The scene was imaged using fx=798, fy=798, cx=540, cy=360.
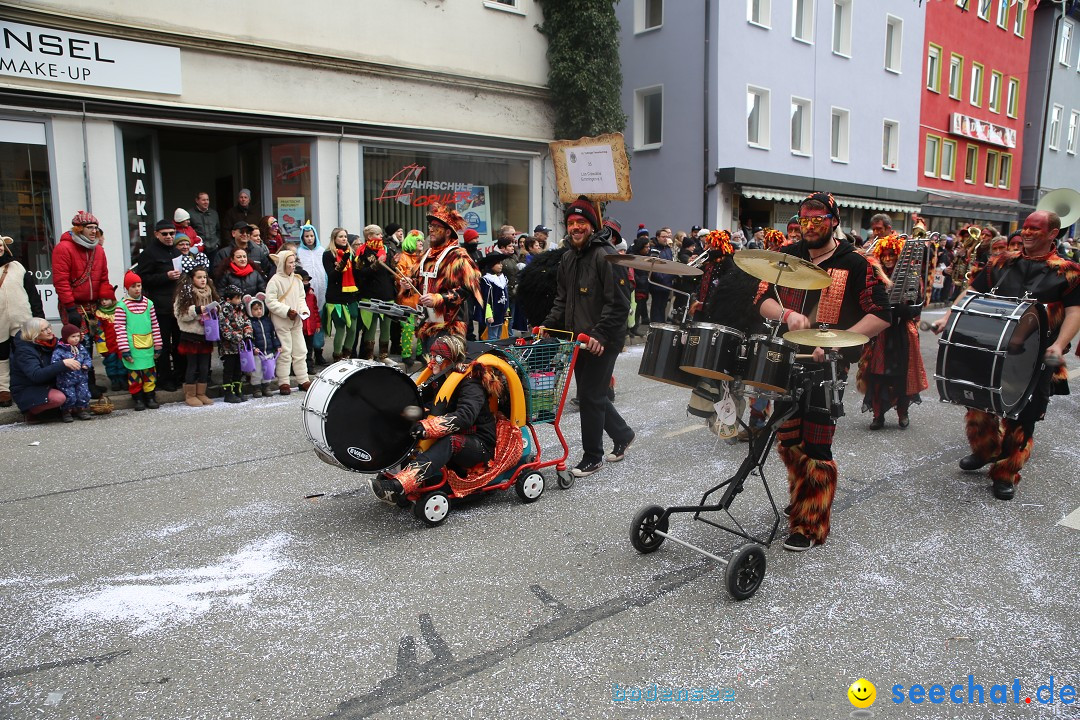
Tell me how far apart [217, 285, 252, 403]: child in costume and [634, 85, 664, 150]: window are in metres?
14.9

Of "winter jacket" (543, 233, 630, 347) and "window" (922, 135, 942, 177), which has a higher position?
"window" (922, 135, 942, 177)

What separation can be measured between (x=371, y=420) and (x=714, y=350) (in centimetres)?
198

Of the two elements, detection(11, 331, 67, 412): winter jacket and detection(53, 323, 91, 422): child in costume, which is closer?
detection(11, 331, 67, 412): winter jacket

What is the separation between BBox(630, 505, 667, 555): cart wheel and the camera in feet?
14.0

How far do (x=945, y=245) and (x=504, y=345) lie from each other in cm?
1865

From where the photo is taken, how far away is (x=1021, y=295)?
215 inches

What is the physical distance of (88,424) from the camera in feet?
24.0

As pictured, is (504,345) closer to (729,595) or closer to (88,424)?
(729,595)

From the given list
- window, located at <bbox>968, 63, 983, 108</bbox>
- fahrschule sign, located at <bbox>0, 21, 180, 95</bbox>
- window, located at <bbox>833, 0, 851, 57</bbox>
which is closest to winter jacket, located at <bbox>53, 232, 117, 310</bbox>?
fahrschule sign, located at <bbox>0, 21, 180, 95</bbox>

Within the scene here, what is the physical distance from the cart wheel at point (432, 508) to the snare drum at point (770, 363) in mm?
1966

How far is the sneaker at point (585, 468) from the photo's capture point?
5.83m

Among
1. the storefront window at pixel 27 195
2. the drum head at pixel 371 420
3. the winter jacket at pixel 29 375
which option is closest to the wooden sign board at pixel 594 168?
the drum head at pixel 371 420

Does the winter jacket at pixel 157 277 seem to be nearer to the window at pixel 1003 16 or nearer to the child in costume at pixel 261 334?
the child in costume at pixel 261 334

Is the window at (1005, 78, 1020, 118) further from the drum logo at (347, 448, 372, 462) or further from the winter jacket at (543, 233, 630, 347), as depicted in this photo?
the drum logo at (347, 448, 372, 462)
